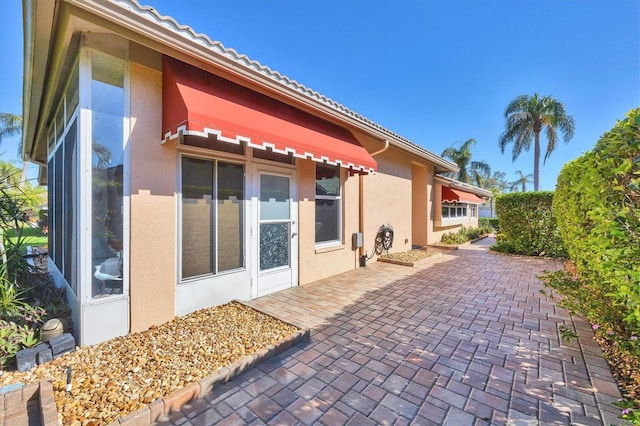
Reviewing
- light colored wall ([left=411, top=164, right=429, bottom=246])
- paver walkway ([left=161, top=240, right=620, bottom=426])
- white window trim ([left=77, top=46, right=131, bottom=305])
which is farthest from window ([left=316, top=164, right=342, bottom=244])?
light colored wall ([left=411, top=164, right=429, bottom=246])

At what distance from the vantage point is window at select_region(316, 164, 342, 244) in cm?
1019

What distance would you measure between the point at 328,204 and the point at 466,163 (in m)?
36.1

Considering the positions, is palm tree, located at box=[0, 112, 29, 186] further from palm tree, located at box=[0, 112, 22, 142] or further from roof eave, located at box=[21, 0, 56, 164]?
roof eave, located at box=[21, 0, 56, 164]

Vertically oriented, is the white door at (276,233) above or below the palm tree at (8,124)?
below

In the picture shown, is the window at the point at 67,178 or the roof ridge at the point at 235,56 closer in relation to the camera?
the roof ridge at the point at 235,56

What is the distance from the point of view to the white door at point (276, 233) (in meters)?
7.97

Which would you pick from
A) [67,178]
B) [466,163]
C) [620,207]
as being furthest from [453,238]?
[466,163]

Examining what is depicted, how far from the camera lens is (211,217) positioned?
6777mm

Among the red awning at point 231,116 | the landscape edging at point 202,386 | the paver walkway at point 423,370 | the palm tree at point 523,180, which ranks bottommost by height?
the paver walkway at point 423,370

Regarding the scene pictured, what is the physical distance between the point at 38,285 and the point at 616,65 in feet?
80.2

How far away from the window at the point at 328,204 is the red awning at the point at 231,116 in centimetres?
211

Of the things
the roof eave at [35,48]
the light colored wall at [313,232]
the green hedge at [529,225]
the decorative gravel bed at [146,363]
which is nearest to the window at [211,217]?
the decorative gravel bed at [146,363]

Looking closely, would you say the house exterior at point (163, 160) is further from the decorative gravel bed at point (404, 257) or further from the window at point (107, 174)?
the decorative gravel bed at point (404, 257)

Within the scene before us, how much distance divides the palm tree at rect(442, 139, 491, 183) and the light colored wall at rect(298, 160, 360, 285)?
33.9 m
